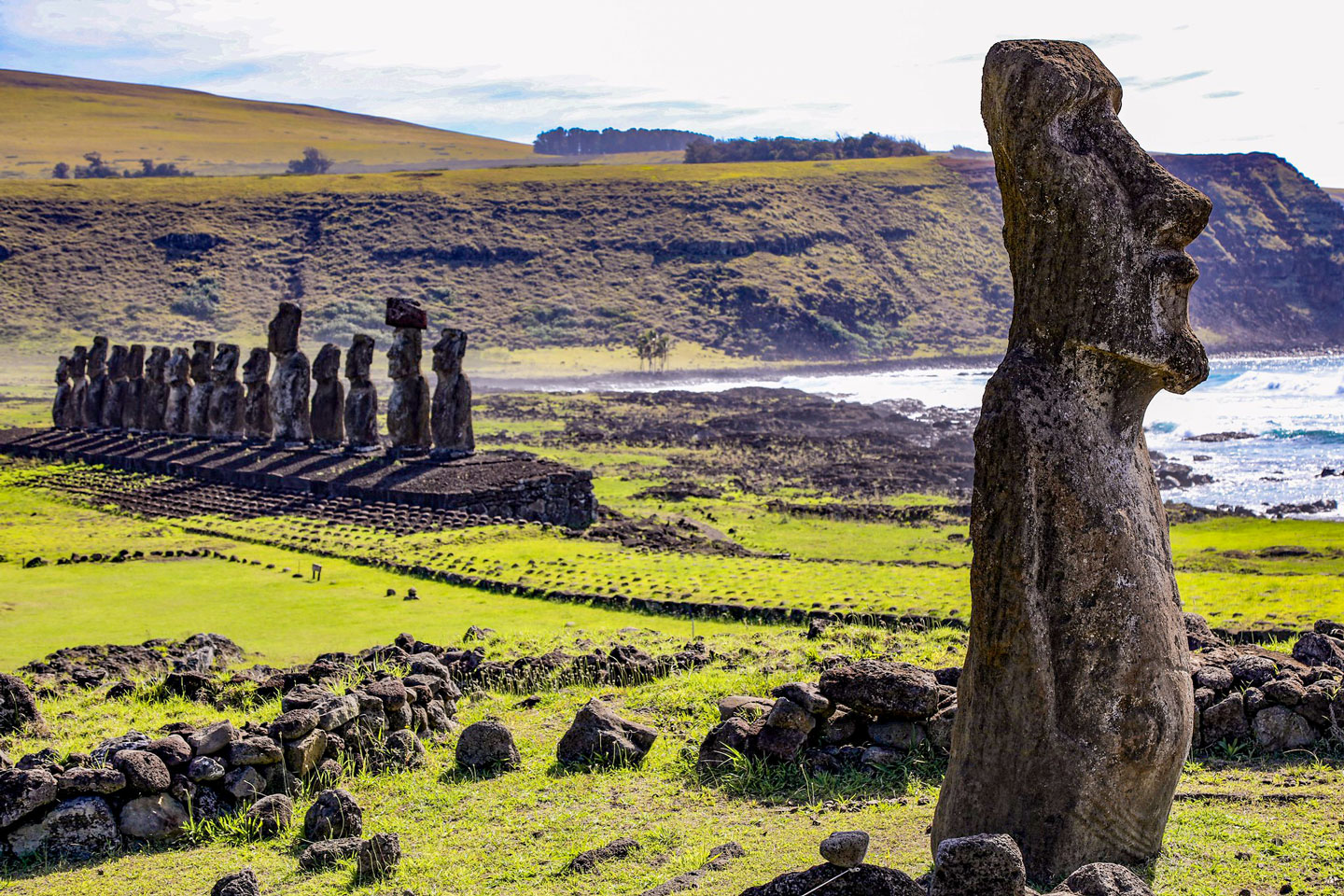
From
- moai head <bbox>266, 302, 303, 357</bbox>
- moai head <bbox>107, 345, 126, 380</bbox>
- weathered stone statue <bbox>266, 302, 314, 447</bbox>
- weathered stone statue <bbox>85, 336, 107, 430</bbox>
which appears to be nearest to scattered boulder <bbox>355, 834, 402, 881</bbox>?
weathered stone statue <bbox>266, 302, 314, 447</bbox>

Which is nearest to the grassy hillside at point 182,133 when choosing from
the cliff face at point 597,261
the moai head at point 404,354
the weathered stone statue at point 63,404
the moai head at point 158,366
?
the cliff face at point 597,261

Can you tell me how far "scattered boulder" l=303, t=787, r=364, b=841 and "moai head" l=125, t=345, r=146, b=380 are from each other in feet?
112

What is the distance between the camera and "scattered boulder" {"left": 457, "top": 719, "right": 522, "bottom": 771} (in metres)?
8.88

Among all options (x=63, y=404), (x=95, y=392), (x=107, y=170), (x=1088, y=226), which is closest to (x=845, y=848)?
(x=1088, y=226)

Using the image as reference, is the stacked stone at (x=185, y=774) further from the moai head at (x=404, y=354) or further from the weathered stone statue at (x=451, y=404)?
the moai head at (x=404, y=354)

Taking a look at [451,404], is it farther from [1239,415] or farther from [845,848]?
[1239,415]

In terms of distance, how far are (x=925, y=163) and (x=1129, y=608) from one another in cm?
14681

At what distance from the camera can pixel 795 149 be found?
6265 inches

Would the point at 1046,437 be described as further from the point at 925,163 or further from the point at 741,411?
the point at 925,163

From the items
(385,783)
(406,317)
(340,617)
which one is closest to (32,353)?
(406,317)

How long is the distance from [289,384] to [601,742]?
24677 millimetres

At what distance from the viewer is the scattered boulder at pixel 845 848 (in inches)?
201

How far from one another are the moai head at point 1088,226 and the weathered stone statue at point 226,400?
31265 millimetres

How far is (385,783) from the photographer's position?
344 inches
